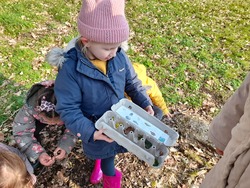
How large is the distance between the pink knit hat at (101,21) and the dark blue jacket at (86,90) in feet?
0.64

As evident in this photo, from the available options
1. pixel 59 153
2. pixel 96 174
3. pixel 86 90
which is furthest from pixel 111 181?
pixel 86 90

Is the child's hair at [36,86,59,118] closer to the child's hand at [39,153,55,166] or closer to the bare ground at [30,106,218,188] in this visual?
the child's hand at [39,153,55,166]

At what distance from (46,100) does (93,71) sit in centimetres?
83

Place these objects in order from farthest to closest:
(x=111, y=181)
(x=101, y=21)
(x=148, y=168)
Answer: (x=148, y=168) → (x=111, y=181) → (x=101, y=21)

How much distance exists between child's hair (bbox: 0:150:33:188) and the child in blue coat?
479 mm

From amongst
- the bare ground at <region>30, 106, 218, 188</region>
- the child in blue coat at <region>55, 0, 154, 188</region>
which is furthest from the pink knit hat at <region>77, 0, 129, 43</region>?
the bare ground at <region>30, 106, 218, 188</region>

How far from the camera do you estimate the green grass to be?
194 inches

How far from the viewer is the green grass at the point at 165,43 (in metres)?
4.93

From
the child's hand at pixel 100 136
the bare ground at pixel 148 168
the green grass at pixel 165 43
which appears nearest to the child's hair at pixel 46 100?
the child's hand at pixel 100 136

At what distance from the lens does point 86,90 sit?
2.58m

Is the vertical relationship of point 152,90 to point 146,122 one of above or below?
below

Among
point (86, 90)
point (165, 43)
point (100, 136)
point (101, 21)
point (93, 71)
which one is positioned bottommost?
point (165, 43)

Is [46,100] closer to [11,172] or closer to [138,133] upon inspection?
[11,172]

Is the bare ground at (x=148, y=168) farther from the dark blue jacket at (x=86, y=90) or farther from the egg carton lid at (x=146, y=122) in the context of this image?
the egg carton lid at (x=146, y=122)
